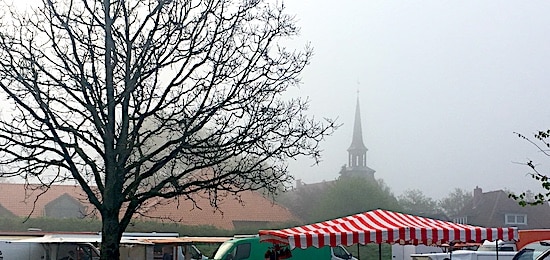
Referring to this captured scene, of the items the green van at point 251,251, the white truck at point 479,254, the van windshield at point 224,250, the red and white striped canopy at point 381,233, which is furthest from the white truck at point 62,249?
the red and white striped canopy at point 381,233

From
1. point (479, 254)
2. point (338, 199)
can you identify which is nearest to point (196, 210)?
point (338, 199)

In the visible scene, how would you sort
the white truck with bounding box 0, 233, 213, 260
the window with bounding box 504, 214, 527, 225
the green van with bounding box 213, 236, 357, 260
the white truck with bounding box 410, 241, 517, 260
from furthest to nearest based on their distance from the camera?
the window with bounding box 504, 214, 527, 225 → the white truck with bounding box 410, 241, 517, 260 → the green van with bounding box 213, 236, 357, 260 → the white truck with bounding box 0, 233, 213, 260

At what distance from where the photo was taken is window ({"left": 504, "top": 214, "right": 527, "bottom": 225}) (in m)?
46.2

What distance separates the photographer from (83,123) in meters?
16.5

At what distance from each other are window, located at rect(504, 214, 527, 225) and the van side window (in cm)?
2347

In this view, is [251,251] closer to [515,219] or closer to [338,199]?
[338,199]

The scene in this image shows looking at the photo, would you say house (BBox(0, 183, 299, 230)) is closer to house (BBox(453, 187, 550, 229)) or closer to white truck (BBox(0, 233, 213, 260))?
white truck (BBox(0, 233, 213, 260))

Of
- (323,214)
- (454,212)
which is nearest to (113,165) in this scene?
(323,214)

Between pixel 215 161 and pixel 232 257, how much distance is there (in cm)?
1039

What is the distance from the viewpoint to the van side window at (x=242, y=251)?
85.9ft

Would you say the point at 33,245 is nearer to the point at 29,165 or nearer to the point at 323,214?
the point at 29,165

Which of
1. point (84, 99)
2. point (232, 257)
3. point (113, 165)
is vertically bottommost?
point (232, 257)

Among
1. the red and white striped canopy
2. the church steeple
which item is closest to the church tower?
the church steeple

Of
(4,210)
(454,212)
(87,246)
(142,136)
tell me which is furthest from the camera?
(454,212)
